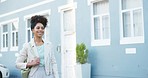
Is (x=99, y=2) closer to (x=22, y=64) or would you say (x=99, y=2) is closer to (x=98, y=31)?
(x=98, y=31)

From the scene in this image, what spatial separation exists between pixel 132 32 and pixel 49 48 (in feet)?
21.8

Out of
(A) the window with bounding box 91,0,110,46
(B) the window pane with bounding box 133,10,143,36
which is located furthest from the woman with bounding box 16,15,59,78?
(A) the window with bounding box 91,0,110,46

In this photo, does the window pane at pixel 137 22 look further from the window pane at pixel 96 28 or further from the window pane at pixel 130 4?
the window pane at pixel 96 28

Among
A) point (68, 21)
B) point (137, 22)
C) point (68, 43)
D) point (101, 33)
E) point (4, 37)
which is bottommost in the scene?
point (68, 43)

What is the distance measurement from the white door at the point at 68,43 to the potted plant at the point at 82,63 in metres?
1.63

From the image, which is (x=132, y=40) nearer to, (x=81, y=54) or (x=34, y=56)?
(x=81, y=54)

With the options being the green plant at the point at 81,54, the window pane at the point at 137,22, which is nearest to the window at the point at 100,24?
the green plant at the point at 81,54

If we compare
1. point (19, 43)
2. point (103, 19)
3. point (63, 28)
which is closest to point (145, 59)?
point (103, 19)

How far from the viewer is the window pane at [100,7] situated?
12464 mm

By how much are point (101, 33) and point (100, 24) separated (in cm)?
34

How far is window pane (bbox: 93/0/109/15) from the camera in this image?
40.9 ft

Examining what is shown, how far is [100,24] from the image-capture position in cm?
1278

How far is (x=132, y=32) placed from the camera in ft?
36.8

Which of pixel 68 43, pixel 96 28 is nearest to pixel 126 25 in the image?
pixel 96 28
